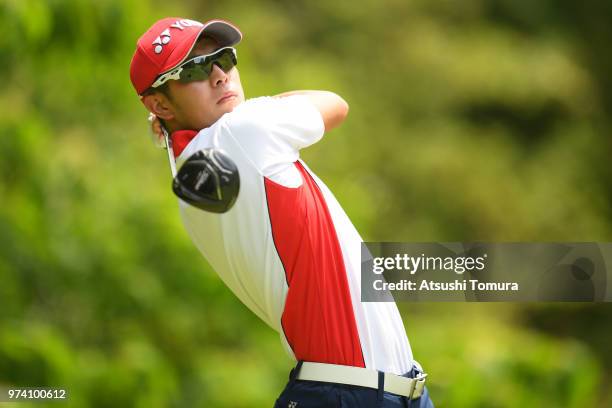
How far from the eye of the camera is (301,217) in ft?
7.37

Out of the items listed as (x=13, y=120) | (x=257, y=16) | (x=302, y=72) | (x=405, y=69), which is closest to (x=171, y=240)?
(x=13, y=120)

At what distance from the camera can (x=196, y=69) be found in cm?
234

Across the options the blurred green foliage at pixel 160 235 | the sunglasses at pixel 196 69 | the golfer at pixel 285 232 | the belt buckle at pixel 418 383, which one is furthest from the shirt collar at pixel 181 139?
the blurred green foliage at pixel 160 235

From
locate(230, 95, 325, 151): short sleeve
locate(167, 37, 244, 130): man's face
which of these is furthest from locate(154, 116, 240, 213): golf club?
locate(167, 37, 244, 130): man's face

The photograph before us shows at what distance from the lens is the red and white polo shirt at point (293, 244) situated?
224cm

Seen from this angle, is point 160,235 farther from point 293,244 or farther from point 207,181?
point 207,181

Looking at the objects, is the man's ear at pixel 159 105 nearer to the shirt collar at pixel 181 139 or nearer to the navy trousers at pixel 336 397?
the shirt collar at pixel 181 139

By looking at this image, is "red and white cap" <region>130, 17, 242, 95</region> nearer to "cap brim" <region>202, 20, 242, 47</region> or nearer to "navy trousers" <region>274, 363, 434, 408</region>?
"cap brim" <region>202, 20, 242, 47</region>

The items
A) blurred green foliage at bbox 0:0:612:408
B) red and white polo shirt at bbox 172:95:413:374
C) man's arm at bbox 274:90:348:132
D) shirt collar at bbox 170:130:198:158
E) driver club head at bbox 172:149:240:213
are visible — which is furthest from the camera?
blurred green foliage at bbox 0:0:612:408

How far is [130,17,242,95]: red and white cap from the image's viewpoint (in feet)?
7.60

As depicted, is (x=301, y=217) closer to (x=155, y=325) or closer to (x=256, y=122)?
(x=256, y=122)

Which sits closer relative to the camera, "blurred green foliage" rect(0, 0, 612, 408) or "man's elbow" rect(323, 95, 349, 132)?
"man's elbow" rect(323, 95, 349, 132)

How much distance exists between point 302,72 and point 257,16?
2.02 metres

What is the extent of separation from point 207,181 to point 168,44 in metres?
0.42
